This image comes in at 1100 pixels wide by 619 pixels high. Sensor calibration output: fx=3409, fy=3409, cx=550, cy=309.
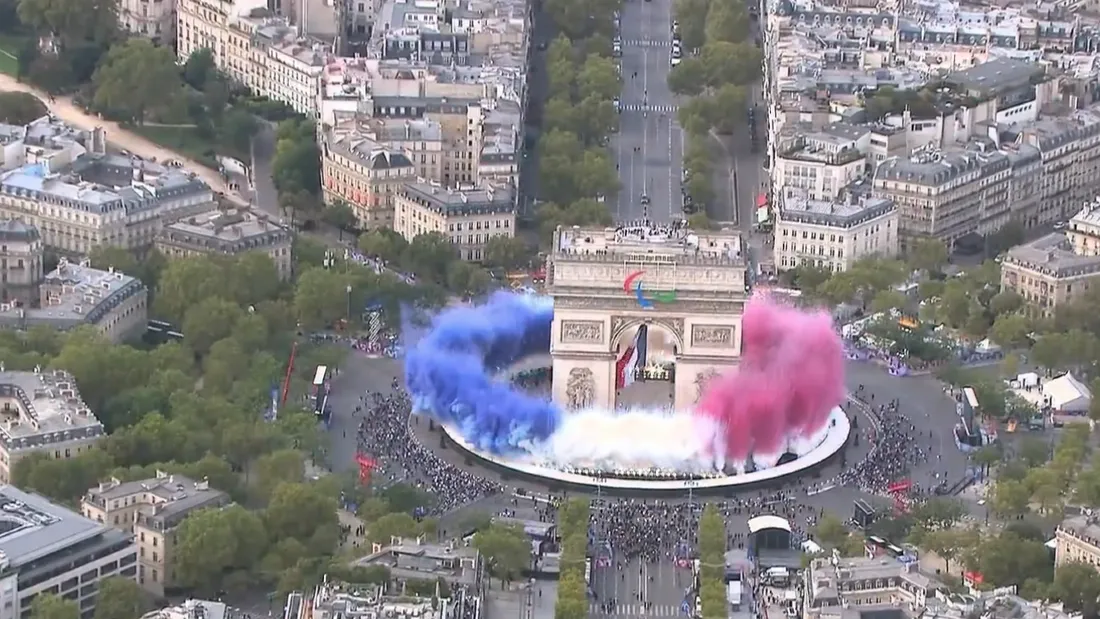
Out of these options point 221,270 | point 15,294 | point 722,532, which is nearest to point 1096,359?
point 722,532

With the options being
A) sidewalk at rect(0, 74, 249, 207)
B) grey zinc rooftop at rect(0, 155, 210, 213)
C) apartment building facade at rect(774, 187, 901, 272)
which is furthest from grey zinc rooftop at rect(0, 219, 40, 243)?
apartment building facade at rect(774, 187, 901, 272)

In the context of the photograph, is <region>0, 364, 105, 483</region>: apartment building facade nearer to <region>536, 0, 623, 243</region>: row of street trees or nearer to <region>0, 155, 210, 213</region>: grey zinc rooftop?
<region>0, 155, 210, 213</region>: grey zinc rooftop

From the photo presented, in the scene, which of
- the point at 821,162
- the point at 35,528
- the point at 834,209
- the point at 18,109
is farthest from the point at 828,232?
the point at 35,528

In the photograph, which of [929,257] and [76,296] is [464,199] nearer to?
[76,296]

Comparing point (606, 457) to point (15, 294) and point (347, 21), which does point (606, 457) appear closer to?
point (15, 294)

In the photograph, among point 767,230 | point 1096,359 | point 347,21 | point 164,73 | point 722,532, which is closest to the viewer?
point 722,532

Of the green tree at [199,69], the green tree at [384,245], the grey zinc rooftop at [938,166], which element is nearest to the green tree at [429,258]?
the green tree at [384,245]
